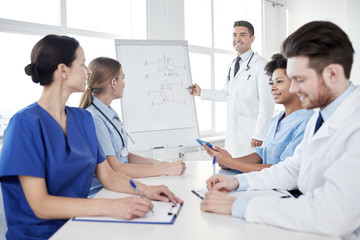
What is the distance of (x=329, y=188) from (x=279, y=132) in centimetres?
85

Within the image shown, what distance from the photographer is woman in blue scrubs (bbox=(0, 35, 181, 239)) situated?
1.03m

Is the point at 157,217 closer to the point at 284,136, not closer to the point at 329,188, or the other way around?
the point at 329,188

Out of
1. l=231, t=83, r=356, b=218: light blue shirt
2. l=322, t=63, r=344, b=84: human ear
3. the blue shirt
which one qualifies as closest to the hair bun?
the blue shirt

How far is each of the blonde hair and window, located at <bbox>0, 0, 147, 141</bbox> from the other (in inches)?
36.6

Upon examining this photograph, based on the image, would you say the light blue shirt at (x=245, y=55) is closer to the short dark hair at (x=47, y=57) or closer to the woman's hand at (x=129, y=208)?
the short dark hair at (x=47, y=57)

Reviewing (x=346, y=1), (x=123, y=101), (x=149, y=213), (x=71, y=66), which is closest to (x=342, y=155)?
(x=149, y=213)

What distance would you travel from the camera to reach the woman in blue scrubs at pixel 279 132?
5.17ft

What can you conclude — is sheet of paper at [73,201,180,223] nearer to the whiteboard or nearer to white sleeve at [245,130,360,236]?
white sleeve at [245,130,360,236]

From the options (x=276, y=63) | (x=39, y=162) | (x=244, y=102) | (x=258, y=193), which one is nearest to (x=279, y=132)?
(x=276, y=63)

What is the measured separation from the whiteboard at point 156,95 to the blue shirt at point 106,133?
0.59 metres

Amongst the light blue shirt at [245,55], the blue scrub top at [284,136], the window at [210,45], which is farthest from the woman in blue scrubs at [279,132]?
the window at [210,45]

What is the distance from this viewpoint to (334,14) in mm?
4320

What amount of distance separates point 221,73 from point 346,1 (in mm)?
1973

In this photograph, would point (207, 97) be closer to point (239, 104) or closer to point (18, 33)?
point (239, 104)
